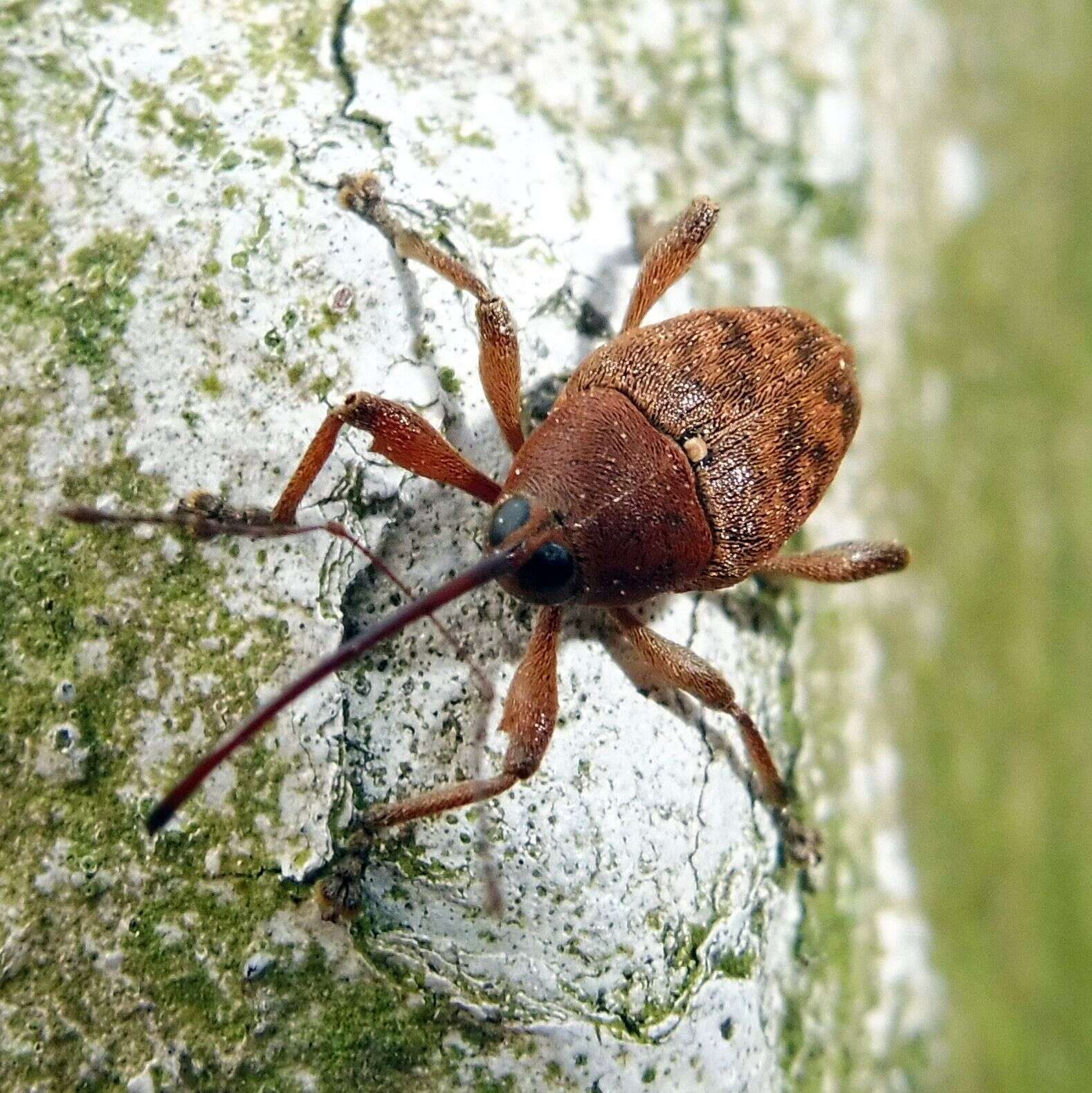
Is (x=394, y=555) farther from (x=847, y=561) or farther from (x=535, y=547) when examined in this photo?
(x=847, y=561)

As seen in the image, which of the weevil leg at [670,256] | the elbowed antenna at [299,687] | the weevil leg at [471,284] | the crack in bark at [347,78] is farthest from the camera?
the weevil leg at [670,256]

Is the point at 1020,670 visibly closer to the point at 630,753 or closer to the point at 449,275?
the point at 630,753

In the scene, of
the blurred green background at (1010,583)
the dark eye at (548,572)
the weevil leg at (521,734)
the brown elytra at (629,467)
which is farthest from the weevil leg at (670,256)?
the blurred green background at (1010,583)

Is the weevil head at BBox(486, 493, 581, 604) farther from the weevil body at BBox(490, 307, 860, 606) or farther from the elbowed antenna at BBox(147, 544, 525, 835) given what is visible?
the elbowed antenna at BBox(147, 544, 525, 835)

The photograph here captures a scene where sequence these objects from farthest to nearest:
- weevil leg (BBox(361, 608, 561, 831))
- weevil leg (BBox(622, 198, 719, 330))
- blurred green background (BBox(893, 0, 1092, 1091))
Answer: blurred green background (BBox(893, 0, 1092, 1091))
weevil leg (BBox(622, 198, 719, 330))
weevil leg (BBox(361, 608, 561, 831))

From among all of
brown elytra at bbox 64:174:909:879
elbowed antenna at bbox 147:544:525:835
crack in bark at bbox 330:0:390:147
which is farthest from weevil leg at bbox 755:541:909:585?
crack in bark at bbox 330:0:390:147

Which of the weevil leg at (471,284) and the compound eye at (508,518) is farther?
the weevil leg at (471,284)

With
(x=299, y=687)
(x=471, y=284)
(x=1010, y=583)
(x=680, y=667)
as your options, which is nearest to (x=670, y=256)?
(x=471, y=284)

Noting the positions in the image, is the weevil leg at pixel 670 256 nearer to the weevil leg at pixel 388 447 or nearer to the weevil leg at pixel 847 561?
the weevil leg at pixel 388 447
